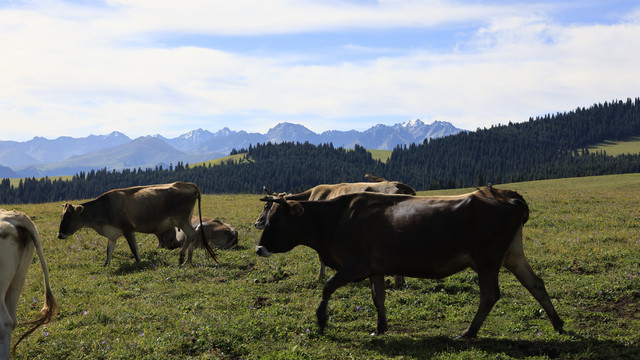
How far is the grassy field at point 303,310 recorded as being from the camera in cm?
853

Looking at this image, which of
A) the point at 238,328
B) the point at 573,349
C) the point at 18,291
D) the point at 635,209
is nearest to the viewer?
the point at 18,291

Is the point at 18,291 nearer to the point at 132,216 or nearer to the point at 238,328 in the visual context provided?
the point at 238,328

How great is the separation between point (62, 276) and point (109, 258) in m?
2.21

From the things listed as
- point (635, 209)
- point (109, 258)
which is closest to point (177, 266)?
point (109, 258)

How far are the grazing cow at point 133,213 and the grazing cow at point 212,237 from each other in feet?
6.14

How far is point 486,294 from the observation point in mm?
8703

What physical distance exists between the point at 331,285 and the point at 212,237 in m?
11.8

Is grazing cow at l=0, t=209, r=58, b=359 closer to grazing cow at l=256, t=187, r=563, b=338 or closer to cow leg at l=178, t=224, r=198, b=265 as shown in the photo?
grazing cow at l=256, t=187, r=563, b=338

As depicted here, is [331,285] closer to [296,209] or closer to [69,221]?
[296,209]

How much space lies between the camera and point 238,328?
9.49 meters

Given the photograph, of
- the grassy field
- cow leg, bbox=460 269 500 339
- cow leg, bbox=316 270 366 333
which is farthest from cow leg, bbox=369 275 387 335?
cow leg, bbox=460 269 500 339

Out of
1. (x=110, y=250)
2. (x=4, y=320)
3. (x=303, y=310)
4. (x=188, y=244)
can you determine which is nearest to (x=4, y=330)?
(x=4, y=320)

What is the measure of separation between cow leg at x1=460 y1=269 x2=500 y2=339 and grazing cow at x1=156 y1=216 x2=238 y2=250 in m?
13.1

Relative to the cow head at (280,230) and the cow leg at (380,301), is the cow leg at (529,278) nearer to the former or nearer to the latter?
the cow leg at (380,301)
